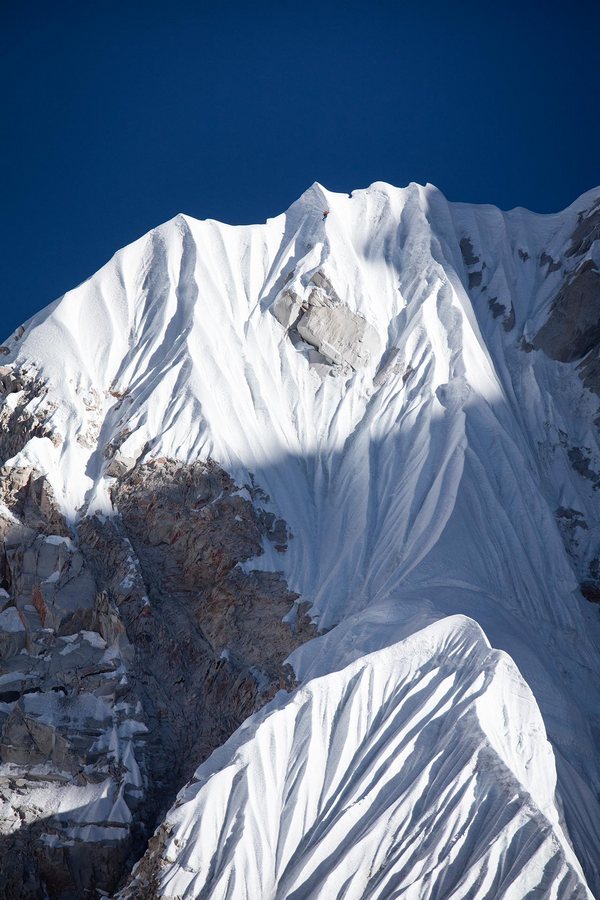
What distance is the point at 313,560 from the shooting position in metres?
58.2

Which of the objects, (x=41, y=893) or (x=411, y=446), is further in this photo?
(x=411, y=446)

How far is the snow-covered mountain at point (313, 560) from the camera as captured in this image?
41.3 m

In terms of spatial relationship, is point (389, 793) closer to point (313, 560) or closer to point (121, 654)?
point (121, 654)

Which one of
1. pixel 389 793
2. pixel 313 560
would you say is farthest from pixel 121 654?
pixel 389 793

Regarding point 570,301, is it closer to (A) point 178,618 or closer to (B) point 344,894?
(A) point 178,618

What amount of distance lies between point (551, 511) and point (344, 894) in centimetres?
2936

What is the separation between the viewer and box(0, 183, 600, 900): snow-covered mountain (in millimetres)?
41281

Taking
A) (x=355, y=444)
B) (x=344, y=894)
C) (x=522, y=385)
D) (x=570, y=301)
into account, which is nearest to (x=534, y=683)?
(x=344, y=894)

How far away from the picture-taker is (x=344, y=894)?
38.2 metres

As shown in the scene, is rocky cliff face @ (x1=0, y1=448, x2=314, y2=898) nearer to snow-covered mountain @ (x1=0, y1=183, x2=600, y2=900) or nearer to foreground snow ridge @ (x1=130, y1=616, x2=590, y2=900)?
snow-covered mountain @ (x1=0, y1=183, x2=600, y2=900)

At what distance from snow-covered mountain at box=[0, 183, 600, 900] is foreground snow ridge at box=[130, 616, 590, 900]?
104 millimetres

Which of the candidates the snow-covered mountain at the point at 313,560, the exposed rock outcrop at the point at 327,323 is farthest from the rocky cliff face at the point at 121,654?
the exposed rock outcrop at the point at 327,323

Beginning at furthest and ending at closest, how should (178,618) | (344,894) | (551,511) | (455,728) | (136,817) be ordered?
1. (551,511)
2. (178,618)
3. (136,817)
4. (455,728)
5. (344,894)

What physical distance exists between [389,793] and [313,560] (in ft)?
59.1
